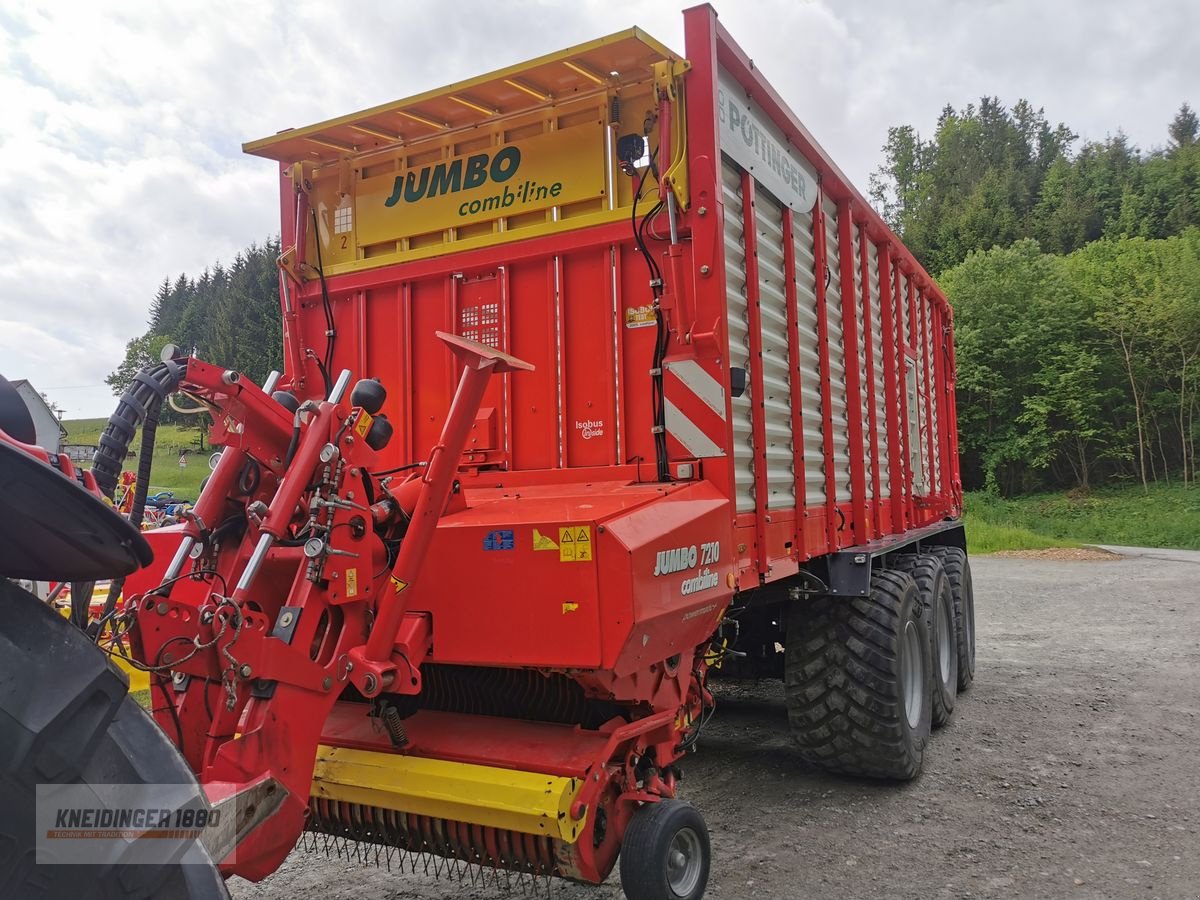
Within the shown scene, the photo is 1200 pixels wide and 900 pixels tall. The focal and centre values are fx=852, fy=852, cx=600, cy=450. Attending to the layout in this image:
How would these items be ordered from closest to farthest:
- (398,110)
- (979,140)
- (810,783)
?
1. (398,110)
2. (810,783)
3. (979,140)

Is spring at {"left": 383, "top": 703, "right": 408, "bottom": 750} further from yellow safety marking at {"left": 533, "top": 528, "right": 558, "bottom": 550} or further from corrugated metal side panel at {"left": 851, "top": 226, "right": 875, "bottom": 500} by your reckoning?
corrugated metal side panel at {"left": 851, "top": 226, "right": 875, "bottom": 500}

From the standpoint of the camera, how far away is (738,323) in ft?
12.1

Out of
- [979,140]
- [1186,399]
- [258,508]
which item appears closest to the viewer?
[258,508]

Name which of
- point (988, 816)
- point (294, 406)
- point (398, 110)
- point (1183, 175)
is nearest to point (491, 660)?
point (294, 406)

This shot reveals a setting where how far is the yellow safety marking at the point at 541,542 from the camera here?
2.70 metres

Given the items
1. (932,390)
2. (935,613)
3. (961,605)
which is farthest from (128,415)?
(932,390)

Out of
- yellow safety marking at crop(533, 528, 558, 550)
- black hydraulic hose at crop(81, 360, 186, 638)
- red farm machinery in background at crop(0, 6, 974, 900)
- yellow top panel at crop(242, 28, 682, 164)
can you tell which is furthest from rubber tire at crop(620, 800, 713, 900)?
yellow top panel at crop(242, 28, 682, 164)

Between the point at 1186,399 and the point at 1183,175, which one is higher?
the point at 1183,175

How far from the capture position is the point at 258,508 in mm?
2436

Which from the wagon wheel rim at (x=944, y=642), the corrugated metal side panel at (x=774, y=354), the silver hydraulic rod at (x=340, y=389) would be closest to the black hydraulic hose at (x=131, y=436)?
the silver hydraulic rod at (x=340, y=389)

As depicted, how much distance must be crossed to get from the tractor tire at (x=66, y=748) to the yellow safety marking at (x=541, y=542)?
1325 millimetres

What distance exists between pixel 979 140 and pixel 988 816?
210 ft

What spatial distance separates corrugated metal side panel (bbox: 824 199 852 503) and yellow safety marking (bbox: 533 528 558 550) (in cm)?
256

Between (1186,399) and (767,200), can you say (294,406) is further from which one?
(1186,399)
